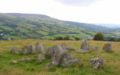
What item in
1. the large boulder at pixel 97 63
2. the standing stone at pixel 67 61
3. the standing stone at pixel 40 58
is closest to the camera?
the large boulder at pixel 97 63

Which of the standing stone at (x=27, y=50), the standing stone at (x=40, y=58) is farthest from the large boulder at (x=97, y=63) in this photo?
the standing stone at (x=27, y=50)

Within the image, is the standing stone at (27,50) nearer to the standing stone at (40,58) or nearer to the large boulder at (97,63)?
the standing stone at (40,58)

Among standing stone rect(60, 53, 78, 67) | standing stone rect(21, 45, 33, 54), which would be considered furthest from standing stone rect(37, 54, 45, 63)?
standing stone rect(21, 45, 33, 54)

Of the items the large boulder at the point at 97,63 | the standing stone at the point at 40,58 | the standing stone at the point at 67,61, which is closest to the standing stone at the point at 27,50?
the standing stone at the point at 40,58

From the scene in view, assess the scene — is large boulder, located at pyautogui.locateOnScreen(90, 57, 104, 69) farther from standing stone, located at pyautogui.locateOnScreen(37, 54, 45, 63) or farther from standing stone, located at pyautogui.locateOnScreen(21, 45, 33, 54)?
standing stone, located at pyautogui.locateOnScreen(21, 45, 33, 54)

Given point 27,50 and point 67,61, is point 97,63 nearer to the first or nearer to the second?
point 67,61

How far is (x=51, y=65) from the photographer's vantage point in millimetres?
31984

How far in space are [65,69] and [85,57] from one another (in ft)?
21.1

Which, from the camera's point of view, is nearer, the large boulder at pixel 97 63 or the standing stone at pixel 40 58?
the large boulder at pixel 97 63

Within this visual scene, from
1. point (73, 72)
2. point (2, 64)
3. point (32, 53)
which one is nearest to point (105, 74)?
point (73, 72)

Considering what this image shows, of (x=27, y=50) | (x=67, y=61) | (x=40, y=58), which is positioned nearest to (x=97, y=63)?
(x=67, y=61)

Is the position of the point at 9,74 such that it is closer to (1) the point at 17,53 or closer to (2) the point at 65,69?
(2) the point at 65,69

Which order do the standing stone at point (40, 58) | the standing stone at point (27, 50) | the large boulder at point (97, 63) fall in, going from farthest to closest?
the standing stone at point (27, 50), the standing stone at point (40, 58), the large boulder at point (97, 63)

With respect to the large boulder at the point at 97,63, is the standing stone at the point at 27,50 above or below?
below
